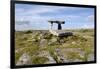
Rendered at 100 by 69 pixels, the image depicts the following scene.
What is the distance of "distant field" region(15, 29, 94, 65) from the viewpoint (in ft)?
7.49

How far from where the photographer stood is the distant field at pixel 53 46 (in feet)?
7.49

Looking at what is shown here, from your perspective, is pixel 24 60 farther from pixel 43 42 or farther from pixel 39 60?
pixel 43 42

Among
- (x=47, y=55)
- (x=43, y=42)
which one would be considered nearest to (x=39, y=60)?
(x=47, y=55)

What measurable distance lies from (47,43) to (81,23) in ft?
1.76

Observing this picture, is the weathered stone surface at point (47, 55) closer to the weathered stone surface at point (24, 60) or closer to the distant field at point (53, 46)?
the distant field at point (53, 46)

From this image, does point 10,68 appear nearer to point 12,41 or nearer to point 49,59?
point 12,41

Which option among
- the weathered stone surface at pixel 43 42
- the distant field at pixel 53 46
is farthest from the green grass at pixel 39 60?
the weathered stone surface at pixel 43 42

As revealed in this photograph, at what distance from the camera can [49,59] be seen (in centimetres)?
237

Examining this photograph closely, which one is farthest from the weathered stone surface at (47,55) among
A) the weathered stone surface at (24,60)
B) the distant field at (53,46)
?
the weathered stone surface at (24,60)

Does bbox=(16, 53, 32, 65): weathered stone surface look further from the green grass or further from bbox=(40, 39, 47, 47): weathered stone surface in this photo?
bbox=(40, 39, 47, 47): weathered stone surface

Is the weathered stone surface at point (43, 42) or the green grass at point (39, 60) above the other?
the weathered stone surface at point (43, 42)

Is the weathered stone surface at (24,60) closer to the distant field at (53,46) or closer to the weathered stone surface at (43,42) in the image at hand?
the distant field at (53,46)

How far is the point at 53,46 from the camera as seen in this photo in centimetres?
239

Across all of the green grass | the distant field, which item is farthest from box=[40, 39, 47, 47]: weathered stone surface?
the green grass
